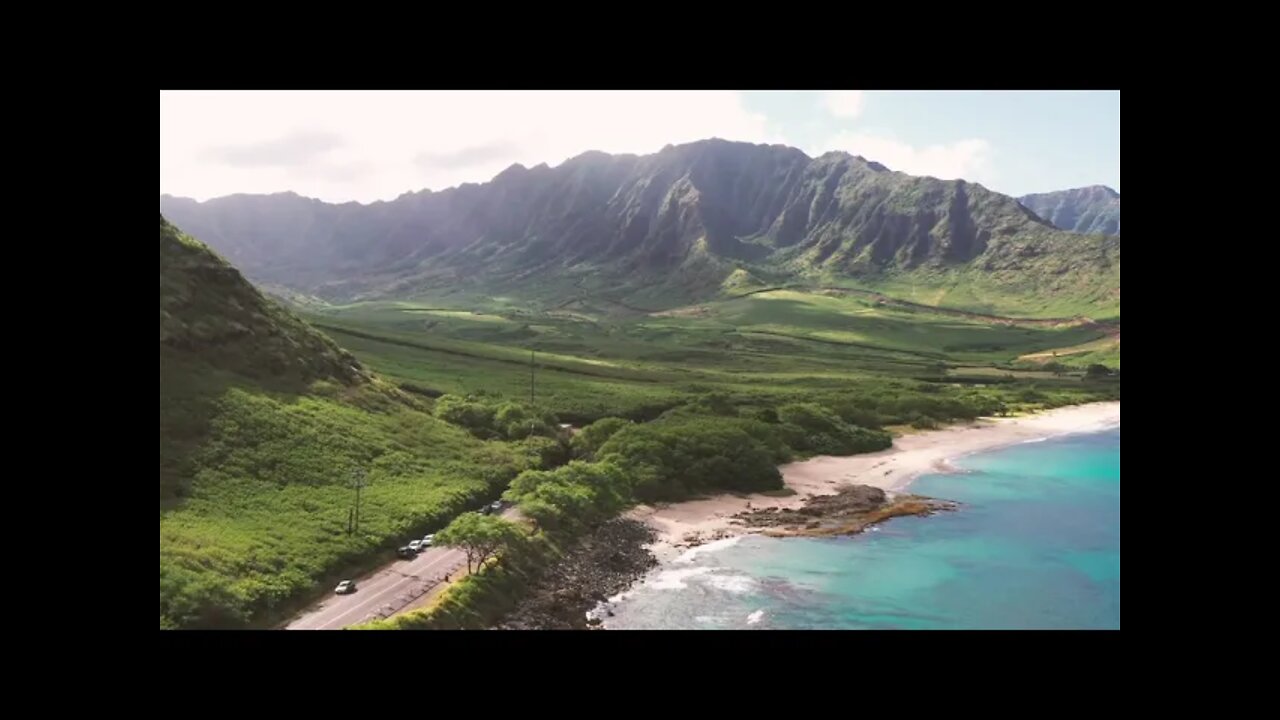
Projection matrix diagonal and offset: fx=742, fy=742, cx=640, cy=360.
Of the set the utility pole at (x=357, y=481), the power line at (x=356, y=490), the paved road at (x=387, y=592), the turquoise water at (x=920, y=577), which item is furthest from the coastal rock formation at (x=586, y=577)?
the utility pole at (x=357, y=481)

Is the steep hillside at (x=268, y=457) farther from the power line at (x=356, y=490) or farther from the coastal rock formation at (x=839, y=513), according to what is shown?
the coastal rock formation at (x=839, y=513)

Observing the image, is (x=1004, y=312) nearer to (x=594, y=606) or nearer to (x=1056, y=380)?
(x=1056, y=380)

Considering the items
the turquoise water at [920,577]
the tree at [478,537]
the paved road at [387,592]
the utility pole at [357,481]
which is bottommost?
the turquoise water at [920,577]

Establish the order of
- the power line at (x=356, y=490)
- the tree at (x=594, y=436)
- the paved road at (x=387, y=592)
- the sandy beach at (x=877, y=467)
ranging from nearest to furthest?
1. the paved road at (x=387, y=592)
2. the power line at (x=356, y=490)
3. the sandy beach at (x=877, y=467)
4. the tree at (x=594, y=436)

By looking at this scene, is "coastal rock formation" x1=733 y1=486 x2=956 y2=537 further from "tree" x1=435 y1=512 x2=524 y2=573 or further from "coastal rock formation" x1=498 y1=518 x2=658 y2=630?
"tree" x1=435 y1=512 x2=524 y2=573

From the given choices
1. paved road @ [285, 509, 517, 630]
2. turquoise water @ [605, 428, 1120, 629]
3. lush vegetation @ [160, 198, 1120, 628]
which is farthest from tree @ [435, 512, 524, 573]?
turquoise water @ [605, 428, 1120, 629]

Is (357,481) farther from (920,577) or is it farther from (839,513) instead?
(920,577)
